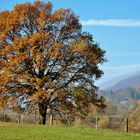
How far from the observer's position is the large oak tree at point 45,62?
61.0 metres

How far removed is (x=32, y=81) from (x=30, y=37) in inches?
235

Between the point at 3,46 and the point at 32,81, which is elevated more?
the point at 3,46

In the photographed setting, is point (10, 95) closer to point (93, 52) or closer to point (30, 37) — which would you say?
point (30, 37)

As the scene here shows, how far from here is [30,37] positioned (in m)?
62.5

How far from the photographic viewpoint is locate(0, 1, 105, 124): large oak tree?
6097cm

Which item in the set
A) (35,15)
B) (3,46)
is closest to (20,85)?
(3,46)

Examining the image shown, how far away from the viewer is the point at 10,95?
62.4 m

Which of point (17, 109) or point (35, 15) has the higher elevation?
point (35, 15)

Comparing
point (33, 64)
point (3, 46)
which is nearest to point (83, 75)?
point (33, 64)

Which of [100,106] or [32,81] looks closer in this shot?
[32,81]

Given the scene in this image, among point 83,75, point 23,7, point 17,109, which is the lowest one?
point 17,109

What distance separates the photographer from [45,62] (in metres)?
62.0

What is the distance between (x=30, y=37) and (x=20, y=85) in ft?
20.9

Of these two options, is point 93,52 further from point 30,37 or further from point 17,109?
point 17,109
